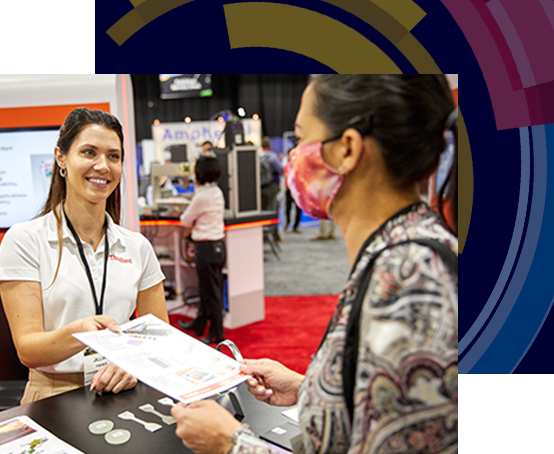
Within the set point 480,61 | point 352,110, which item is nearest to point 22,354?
point 352,110

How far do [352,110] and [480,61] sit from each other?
2393 mm

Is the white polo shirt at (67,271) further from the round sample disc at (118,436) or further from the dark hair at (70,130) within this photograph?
the round sample disc at (118,436)

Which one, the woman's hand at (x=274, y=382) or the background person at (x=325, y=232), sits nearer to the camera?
the woman's hand at (x=274, y=382)

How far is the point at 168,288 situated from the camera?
5.38 m

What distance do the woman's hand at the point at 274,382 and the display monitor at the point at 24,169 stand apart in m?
1.99

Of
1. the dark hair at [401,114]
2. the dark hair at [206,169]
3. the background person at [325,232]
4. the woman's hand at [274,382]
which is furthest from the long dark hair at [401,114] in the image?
the background person at [325,232]

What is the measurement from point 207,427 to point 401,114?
69cm

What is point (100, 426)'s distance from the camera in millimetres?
1294

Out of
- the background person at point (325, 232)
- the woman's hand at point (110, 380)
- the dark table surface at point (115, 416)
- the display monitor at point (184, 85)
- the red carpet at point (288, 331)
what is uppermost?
the display monitor at point (184, 85)

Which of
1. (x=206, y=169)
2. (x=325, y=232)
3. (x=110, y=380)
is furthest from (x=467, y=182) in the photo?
(x=325, y=232)

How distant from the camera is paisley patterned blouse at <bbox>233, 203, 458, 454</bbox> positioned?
714mm

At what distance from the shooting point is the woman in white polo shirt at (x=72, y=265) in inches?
63.9

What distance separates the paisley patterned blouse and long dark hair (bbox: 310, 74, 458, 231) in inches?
4.8

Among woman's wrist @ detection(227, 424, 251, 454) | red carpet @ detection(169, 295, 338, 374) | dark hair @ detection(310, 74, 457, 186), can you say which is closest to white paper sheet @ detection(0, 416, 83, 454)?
woman's wrist @ detection(227, 424, 251, 454)
